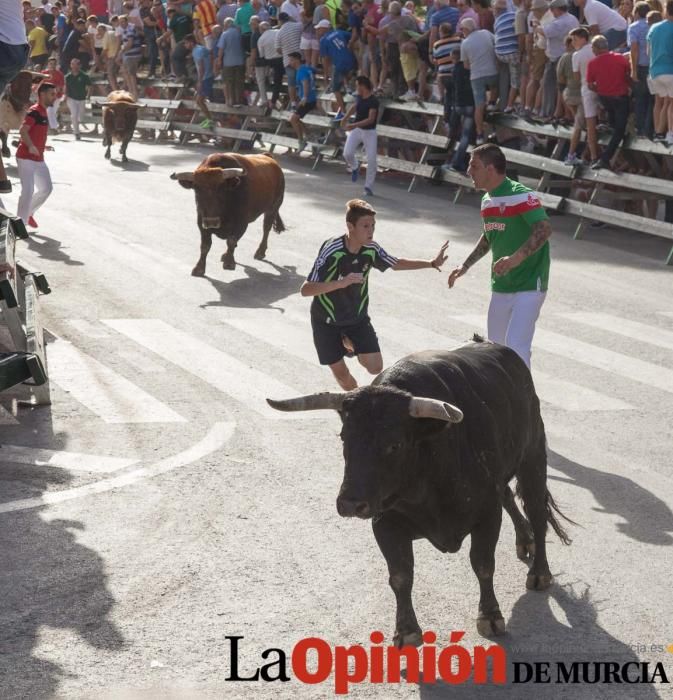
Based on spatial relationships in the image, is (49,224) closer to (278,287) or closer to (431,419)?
(278,287)

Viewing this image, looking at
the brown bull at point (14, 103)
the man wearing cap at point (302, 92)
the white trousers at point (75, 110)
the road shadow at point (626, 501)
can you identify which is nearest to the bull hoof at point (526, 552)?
the road shadow at point (626, 501)

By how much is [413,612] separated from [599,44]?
15.0 metres

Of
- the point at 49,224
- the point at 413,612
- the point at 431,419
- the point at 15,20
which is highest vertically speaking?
the point at 15,20

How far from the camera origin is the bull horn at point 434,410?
6.08 m

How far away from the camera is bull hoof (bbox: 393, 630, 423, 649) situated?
21.2ft

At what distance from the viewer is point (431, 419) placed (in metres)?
6.29

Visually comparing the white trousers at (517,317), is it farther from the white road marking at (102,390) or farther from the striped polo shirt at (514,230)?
the white road marking at (102,390)

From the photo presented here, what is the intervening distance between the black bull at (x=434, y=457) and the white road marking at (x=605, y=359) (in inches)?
224

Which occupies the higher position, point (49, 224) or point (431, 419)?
point (431, 419)

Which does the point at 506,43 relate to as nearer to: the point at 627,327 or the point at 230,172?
the point at 230,172

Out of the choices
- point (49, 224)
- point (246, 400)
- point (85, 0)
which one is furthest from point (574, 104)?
point (85, 0)

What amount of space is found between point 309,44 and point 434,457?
2407cm

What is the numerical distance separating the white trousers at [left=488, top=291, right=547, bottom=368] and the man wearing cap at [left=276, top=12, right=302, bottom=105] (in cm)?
2028

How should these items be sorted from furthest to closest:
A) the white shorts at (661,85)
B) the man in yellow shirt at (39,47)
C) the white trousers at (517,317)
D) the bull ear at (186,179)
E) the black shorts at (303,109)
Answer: the man in yellow shirt at (39,47) < the black shorts at (303,109) < the white shorts at (661,85) < the bull ear at (186,179) < the white trousers at (517,317)
